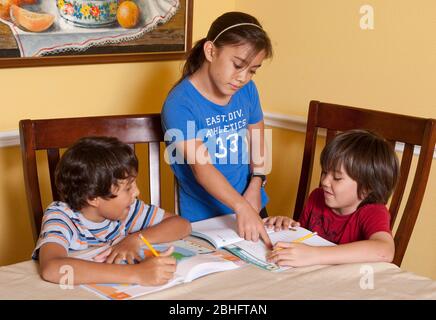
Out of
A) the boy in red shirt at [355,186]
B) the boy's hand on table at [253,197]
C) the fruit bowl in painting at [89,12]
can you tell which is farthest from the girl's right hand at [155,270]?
the fruit bowl in painting at [89,12]

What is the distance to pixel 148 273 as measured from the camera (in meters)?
1.31

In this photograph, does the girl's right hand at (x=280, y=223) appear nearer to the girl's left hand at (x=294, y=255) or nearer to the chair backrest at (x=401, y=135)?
the girl's left hand at (x=294, y=255)

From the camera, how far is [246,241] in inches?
62.0

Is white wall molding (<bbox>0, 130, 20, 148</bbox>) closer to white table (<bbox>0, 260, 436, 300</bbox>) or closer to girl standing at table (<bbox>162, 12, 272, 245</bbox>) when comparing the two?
girl standing at table (<bbox>162, 12, 272, 245</bbox>)

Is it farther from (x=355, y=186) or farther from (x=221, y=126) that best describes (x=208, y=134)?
(x=355, y=186)

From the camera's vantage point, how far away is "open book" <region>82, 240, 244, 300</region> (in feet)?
4.18

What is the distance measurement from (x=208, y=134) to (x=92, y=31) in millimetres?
783

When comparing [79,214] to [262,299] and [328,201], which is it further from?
[328,201]

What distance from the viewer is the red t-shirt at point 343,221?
159 cm

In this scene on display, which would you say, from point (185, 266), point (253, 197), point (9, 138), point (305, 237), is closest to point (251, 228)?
point (305, 237)

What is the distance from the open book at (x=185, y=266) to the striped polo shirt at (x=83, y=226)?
0.43 ft

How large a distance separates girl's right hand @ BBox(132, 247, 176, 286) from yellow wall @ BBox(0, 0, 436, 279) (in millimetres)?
1171

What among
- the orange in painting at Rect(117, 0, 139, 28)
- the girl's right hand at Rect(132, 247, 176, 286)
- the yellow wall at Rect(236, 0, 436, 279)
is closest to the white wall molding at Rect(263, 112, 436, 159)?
the yellow wall at Rect(236, 0, 436, 279)
